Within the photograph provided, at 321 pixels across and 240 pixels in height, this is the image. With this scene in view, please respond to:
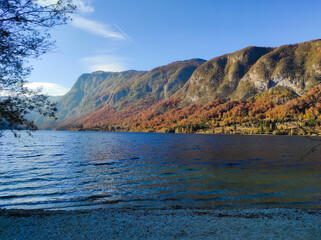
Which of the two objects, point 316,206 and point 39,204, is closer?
point 316,206

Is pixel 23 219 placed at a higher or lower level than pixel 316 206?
higher

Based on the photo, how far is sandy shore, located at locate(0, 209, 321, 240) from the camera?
1012cm

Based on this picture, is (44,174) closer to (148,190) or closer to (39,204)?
(39,204)

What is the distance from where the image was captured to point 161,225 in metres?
11.5

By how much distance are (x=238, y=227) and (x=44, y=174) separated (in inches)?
1147

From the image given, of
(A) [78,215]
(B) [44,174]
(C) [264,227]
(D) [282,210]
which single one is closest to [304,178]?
(D) [282,210]

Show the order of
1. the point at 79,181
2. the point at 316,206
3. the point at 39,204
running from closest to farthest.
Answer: the point at 316,206 < the point at 39,204 < the point at 79,181

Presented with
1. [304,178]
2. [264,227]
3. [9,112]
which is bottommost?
[304,178]

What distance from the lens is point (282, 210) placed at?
586 inches

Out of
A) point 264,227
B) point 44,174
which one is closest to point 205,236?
point 264,227

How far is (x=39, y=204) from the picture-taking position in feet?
59.6

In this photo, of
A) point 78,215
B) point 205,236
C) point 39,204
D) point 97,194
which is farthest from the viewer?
point 97,194

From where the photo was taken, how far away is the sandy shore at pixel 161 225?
10.1 metres

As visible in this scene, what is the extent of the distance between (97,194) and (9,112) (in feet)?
43.9
